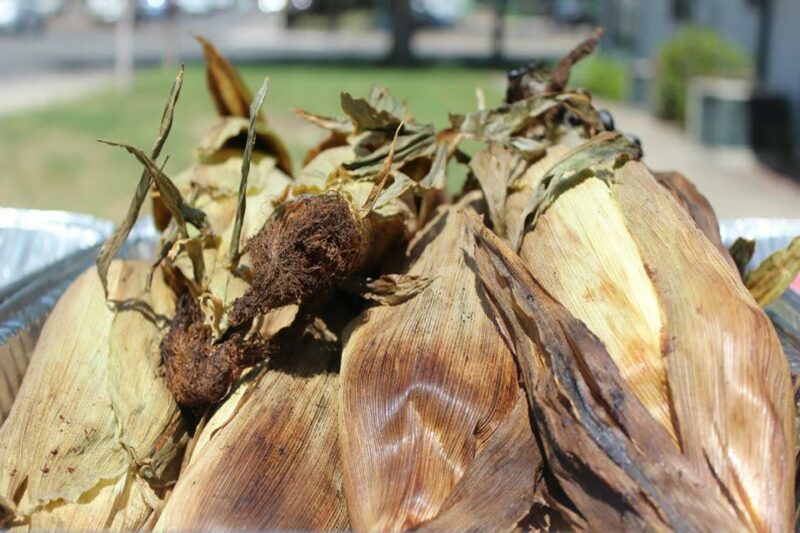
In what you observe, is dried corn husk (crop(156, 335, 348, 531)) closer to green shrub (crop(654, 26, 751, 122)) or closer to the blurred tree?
green shrub (crop(654, 26, 751, 122))

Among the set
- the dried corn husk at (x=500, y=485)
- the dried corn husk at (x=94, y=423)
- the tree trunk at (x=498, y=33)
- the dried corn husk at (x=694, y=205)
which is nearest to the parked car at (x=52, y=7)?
the tree trunk at (x=498, y=33)

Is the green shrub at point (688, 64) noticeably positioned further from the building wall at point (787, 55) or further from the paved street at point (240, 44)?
the paved street at point (240, 44)

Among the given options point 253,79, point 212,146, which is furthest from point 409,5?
point 212,146

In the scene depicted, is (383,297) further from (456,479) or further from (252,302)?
(456,479)

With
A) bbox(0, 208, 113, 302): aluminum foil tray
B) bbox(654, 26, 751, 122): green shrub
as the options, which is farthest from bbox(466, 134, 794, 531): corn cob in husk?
bbox(654, 26, 751, 122): green shrub

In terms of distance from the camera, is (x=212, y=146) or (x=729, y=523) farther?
(x=212, y=146)

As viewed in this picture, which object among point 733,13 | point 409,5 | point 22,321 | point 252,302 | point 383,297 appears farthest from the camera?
point 409,5
